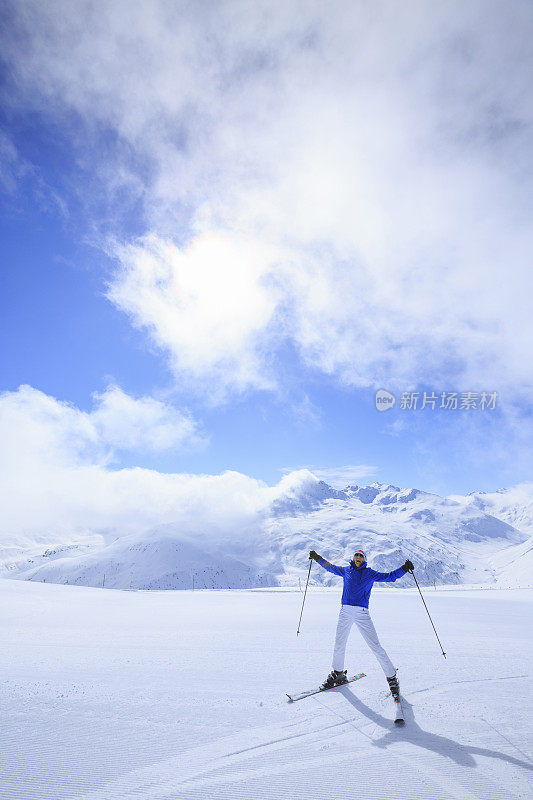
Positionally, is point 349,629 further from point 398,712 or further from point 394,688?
point 398,712

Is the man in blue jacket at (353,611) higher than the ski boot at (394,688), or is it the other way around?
the man in blue jacket at (353,611)

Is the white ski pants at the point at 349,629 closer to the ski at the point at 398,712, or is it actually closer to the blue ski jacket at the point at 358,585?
the blue ski jacket at the point at 358,585

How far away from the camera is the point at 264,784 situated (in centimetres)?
→ 480

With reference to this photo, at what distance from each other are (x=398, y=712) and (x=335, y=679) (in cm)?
172

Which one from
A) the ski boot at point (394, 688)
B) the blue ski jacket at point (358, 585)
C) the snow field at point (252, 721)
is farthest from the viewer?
the blue ski jacket at point (358, 585)

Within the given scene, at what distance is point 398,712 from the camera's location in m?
6.71

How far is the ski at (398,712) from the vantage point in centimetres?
638

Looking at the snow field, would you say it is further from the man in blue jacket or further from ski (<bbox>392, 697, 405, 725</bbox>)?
the man in blue jacket

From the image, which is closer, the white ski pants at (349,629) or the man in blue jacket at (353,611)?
the white ski pants at (349,629)

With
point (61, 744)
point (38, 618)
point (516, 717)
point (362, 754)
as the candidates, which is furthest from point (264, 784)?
point (38, 618)

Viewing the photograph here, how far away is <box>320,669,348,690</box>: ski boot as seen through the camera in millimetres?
8016

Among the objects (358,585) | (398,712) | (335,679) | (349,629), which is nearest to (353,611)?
(349,629)

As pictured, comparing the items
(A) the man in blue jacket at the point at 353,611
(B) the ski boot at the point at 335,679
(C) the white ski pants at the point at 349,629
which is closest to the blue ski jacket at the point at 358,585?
(A) the man in blue jacket at the point at 353,611

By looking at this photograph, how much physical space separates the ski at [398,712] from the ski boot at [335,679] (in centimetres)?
116
